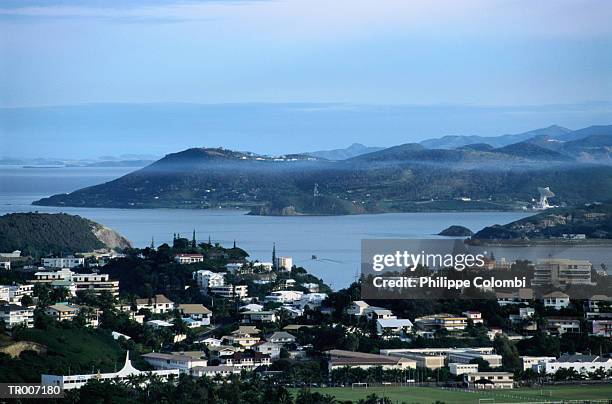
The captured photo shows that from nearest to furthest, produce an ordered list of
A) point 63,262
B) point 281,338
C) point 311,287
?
point 281,338, point 311,287, point 63,262

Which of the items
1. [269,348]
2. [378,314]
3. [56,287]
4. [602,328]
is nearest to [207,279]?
[56,287]

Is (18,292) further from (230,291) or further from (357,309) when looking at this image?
(357,309)

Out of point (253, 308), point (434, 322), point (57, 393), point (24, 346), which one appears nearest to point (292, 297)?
point (253, 308)

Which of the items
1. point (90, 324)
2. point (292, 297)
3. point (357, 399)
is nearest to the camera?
point (357, 399)

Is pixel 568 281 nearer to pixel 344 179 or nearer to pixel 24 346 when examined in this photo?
pixel 24 346

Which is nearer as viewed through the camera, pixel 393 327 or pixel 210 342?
pixel 210 342
